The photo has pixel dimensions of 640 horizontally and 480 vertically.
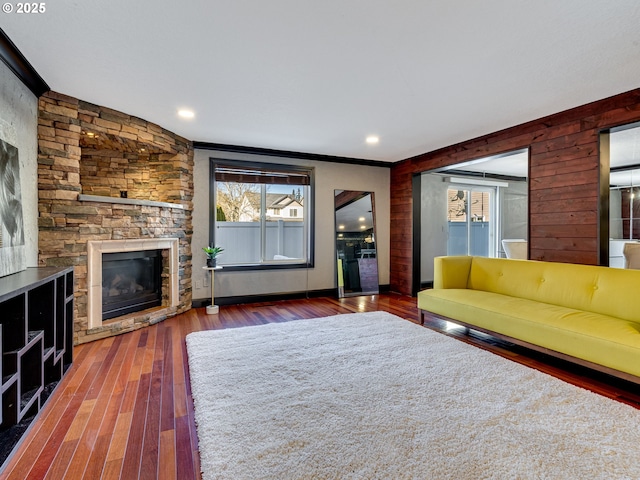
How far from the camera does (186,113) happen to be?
11.8 feet

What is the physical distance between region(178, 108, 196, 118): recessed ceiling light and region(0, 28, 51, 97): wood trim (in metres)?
1.13

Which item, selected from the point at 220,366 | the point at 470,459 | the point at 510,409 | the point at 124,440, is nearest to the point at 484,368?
the point at 510,409

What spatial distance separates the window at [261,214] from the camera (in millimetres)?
5121

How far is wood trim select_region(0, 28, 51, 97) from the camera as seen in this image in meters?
2.25

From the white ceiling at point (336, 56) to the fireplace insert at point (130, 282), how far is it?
1684mm

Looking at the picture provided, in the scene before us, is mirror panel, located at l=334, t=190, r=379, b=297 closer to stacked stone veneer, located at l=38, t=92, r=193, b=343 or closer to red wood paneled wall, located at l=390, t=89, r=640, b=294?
red wood paneled wall, located at l=390, t=89, r=640, b=294

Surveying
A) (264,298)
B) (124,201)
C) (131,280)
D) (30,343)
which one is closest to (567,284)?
(264,298)

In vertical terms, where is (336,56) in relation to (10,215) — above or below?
above

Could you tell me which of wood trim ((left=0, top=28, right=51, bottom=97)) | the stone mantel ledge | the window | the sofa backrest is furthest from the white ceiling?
the sofa backrest

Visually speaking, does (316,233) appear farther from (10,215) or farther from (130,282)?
(10,215)

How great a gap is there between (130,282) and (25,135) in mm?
1876

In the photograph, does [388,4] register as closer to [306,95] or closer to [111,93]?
[306,95]

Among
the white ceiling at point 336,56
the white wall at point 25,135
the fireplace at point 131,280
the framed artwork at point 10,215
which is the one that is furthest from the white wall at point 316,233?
the framed artwork at point 10,215

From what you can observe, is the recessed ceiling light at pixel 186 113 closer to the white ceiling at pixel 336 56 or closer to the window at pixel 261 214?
the white ceiling at pixel 336 56
